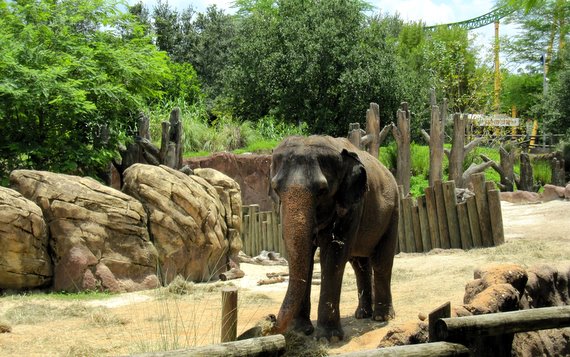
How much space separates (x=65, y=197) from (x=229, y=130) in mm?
13620

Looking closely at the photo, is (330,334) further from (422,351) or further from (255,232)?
(255,232)

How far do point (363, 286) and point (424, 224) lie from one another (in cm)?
663

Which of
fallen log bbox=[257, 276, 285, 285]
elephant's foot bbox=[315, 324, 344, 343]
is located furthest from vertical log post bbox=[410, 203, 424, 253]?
elephant's foot bbox=[315, 324, 344, 343]

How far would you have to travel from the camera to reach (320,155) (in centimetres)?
617

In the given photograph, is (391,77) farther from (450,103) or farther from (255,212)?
(255,212)

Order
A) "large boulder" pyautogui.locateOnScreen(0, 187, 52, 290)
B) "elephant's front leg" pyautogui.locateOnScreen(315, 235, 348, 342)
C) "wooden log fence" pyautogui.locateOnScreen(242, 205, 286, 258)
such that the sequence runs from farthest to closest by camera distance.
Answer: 1. "wooden log fence" pyautogui.locateOnScreen(242, 205, 286, 258)
2. "large boulder" pyautogui.locateOnScreen(0, 187, 52, 290)
3. "elephant's front leg" pyautogui.locateOnScreen(315, 235, 348, 342)

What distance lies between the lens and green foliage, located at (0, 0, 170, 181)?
13.2 m

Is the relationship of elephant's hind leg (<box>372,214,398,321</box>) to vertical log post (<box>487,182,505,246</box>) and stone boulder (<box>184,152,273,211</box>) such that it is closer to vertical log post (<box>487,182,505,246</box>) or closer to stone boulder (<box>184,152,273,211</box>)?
vertical log post (<box>487,182,505,246</box>)

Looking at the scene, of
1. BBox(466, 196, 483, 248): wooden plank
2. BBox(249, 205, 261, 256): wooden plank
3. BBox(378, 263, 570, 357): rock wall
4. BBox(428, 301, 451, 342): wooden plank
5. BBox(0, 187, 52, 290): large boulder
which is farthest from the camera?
BBox(249, 205, 261, 256): wooden plank

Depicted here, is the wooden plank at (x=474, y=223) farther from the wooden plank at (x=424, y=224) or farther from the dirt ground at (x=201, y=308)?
the wooden plank at (x=424, y=224)

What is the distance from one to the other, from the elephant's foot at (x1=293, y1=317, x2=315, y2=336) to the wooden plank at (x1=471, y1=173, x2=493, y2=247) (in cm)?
753

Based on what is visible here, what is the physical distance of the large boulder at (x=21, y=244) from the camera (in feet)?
33.9

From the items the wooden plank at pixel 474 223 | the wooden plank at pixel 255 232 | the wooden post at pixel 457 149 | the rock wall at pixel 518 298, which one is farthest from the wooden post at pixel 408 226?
the rock wall at pixel 518 298

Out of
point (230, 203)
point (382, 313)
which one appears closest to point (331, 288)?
point (382, 313)
